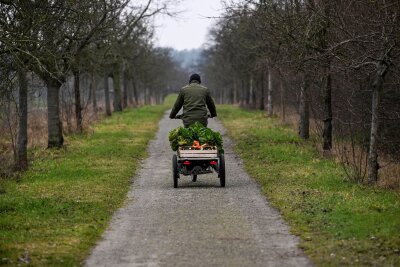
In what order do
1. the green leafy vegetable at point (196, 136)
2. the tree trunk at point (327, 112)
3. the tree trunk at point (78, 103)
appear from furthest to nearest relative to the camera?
the tree trunk at point (78, 103) < the tree trunk at point (327, 112) < the green leafy vegetable at point (196, 136)

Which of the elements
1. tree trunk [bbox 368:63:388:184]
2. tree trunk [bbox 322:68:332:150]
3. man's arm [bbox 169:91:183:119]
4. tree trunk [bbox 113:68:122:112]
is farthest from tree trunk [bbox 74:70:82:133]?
tree trunk [bbox 113:68:122:112]

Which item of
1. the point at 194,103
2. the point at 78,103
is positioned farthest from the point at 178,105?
the point at 78,103

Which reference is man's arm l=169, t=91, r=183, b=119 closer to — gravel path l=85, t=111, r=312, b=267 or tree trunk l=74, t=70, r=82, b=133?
gravel path l=85, t=111, r=312, b=267

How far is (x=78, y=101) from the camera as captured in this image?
1153 inches

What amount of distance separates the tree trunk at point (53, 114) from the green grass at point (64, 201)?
0.57 metres

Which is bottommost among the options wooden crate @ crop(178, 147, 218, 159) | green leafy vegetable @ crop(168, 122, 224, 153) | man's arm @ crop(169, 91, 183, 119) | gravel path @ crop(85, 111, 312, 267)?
gravel path @ crop(85, 111, 312, 267)

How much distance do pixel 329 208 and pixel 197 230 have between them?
255 centimetres

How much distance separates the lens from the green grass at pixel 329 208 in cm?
824

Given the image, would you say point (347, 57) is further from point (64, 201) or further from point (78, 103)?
point (78, 103)

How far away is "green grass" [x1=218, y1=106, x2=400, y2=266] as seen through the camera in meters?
8.24

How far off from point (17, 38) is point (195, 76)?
178 inches

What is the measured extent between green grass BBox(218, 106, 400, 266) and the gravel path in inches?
12.2

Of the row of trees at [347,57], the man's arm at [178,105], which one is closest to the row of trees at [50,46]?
the man's arm at [178,105]

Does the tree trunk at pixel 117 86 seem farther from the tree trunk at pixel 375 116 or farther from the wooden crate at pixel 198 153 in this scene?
the tree trunk at pixel 375 116
